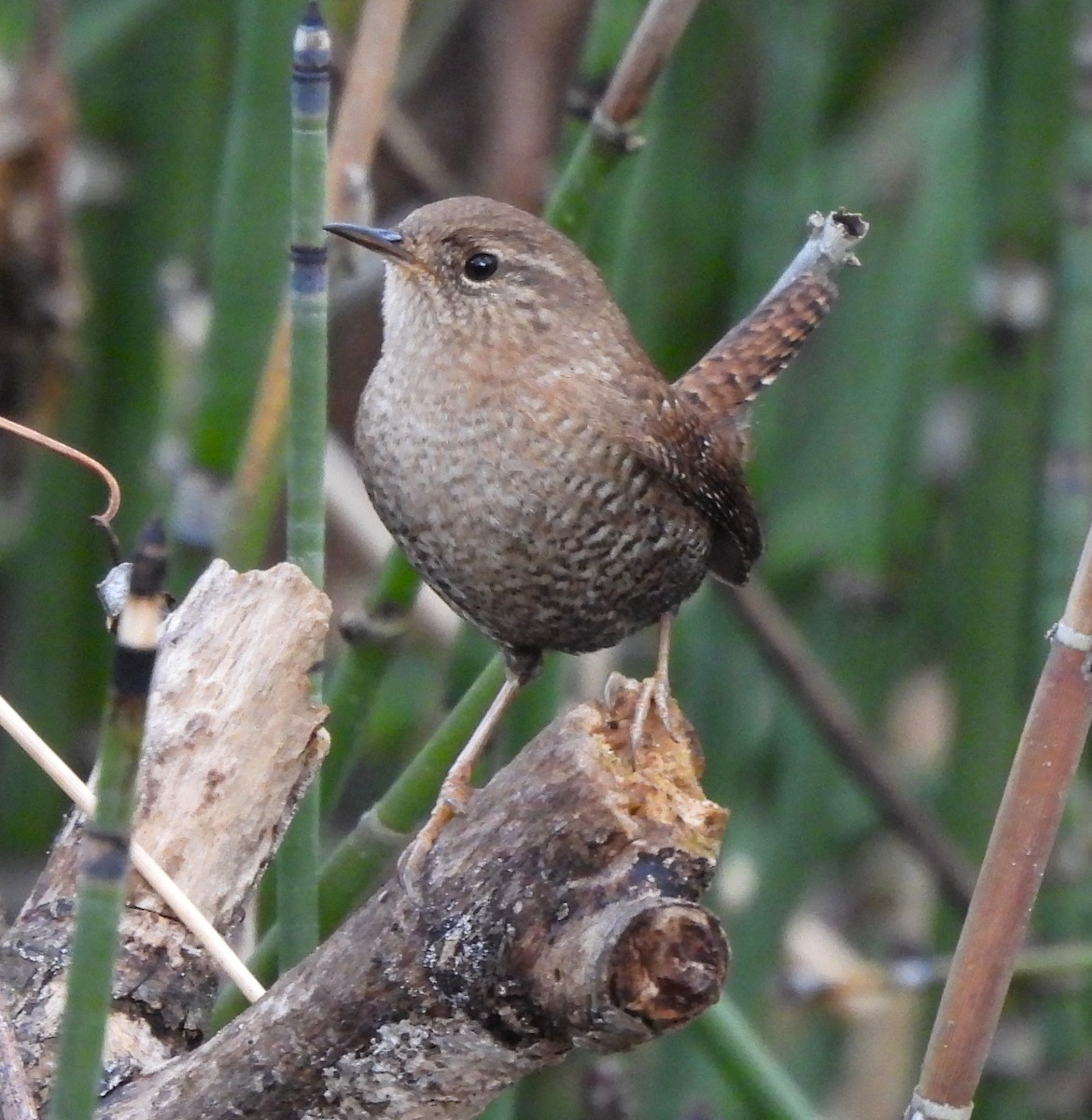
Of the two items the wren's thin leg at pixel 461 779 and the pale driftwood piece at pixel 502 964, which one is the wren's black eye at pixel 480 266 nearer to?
the wren's thin leg at pixel 461 779

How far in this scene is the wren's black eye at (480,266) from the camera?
2.13 metres

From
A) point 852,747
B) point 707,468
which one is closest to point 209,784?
point 707,468

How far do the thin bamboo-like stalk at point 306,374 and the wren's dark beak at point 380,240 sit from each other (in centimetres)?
22

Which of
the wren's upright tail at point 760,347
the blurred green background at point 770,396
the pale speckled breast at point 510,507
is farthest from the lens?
the blurred green background at point 770,396

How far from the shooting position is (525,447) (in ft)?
6.54

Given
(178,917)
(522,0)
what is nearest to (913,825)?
(178,917)

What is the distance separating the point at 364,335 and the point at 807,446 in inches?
49.2

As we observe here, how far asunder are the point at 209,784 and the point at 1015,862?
0.72 m

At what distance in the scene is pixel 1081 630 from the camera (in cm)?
146

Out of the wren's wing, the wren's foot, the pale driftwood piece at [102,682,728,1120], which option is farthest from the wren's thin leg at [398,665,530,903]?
the wren's wing

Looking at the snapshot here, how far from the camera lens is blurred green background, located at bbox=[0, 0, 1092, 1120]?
109 inches

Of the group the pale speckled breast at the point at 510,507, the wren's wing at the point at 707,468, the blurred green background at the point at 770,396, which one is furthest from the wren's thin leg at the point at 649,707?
the blurred green background at the point at 770,396

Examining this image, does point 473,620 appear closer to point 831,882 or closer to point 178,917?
point 178,917

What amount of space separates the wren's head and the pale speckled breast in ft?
0.31
